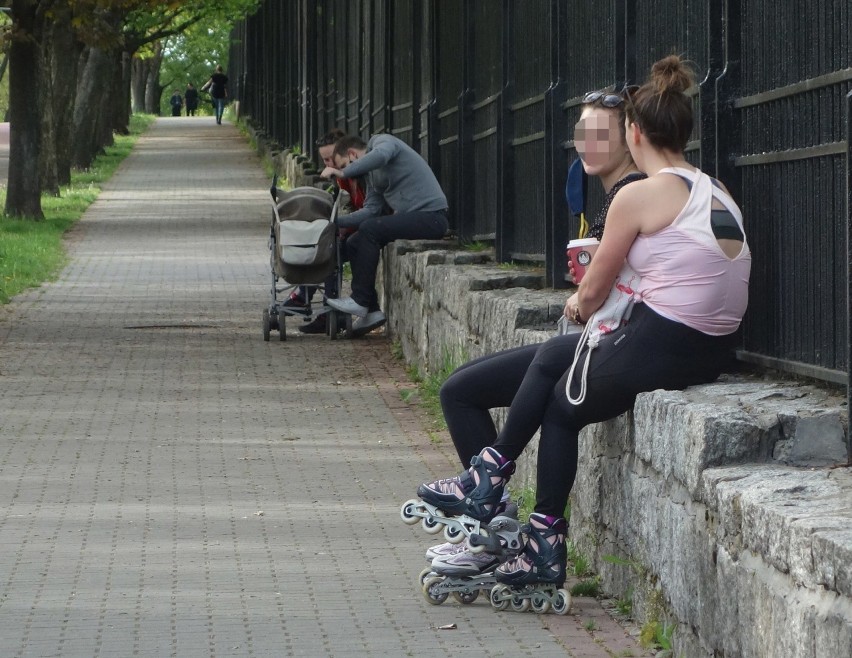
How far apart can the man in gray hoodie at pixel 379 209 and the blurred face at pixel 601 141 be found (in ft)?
23.7

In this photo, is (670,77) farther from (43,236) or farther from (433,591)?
(43,236)

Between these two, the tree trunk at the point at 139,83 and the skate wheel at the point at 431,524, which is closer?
the skate wheel at the point at 431,524

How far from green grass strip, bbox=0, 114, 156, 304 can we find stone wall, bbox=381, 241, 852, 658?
1182 cm

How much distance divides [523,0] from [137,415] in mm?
3402

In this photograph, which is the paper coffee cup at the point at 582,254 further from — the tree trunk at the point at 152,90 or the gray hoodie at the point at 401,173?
the tree trunk at the point at 152,90

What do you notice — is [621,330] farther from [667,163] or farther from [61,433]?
[61,433]

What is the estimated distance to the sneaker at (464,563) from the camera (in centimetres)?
570

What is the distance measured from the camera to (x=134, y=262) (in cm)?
2130

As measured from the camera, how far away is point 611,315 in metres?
5.39

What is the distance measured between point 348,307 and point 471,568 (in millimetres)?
7779

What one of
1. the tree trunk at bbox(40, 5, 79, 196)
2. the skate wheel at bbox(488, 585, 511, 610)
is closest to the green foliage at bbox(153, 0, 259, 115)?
the tree trunk at bbox(40, 5, 79, 196)

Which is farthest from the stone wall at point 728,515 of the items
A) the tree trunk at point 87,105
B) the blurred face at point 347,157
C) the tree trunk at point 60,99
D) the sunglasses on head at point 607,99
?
the tree trunk at point 87,105

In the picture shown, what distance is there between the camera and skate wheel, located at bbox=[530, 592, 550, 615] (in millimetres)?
5605

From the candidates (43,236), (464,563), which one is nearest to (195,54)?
(43,236)
